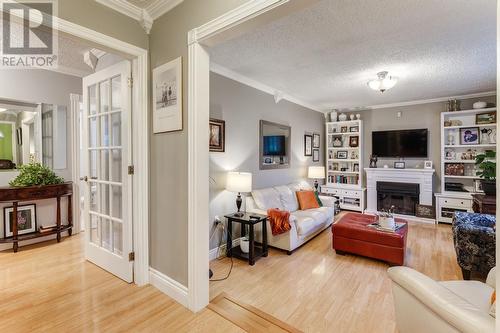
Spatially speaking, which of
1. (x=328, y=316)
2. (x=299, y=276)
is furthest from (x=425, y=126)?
(x=328, y=316)

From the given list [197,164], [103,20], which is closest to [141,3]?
[103,20]

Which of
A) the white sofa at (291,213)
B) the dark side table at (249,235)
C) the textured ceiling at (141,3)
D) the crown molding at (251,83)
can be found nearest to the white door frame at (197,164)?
the textured ceiling at (141,3)

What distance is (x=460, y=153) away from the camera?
488 centimetres

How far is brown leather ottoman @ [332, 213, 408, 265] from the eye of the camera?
2916mm

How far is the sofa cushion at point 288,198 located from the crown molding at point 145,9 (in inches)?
114

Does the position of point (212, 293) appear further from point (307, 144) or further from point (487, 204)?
point (307, 144)

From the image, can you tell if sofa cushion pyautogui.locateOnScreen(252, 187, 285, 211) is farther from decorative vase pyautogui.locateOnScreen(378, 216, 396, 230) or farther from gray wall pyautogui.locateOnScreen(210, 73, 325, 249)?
decorative vase pyautogui.locateOnScreen(378, 216, 396, 230)

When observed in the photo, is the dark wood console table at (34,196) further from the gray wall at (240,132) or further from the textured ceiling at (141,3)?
the textured ceiling at (141,3)

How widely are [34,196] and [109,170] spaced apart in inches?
64.3

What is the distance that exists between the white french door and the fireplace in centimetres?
512

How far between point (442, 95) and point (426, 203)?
216 centimetres

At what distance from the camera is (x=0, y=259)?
9.71ft

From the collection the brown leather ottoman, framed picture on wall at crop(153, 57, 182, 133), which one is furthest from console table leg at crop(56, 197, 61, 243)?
the brown leather ottoman

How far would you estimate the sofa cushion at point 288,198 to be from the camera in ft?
13.4
